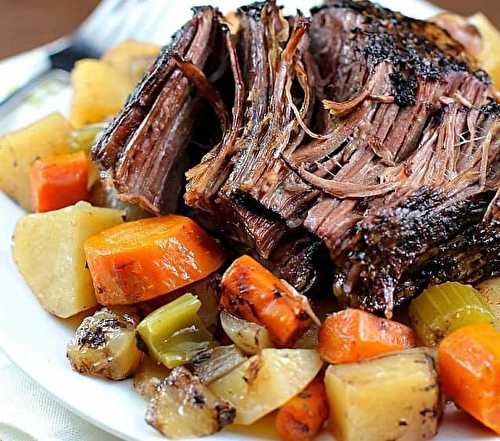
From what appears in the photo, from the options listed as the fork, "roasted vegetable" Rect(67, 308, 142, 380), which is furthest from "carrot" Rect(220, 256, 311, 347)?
the fork

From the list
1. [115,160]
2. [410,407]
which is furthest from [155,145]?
[410,407]

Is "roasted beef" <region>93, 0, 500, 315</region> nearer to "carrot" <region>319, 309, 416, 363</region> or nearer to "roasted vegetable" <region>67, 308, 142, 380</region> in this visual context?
"carrot" <region>319, 309, 416, 363</region>

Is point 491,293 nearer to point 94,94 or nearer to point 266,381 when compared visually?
point 266,381

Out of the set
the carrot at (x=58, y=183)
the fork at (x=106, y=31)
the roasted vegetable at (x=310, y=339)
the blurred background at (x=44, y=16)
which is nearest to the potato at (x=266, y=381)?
the roasted vegetable at (x=310, y=339)

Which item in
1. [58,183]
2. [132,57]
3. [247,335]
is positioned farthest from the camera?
[132,57]

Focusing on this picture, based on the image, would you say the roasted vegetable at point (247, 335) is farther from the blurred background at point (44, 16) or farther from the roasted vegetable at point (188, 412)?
the blurred background at point (44, 16)

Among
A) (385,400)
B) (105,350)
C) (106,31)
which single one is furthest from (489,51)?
(105,350)
